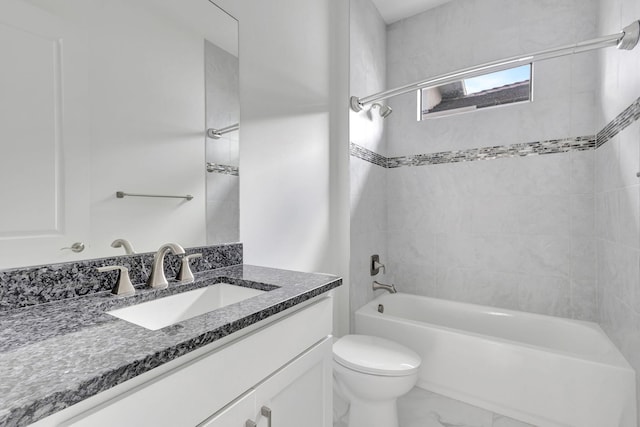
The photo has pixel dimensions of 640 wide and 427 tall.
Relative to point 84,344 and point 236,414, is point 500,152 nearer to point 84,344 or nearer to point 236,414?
point 236,414

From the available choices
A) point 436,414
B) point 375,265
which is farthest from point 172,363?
point 375,265

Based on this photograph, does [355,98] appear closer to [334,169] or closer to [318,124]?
[318,124]

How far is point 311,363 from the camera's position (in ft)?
3.11

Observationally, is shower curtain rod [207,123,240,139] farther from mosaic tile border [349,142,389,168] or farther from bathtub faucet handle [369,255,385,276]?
bathtub faucet handle [369,255,385,276]

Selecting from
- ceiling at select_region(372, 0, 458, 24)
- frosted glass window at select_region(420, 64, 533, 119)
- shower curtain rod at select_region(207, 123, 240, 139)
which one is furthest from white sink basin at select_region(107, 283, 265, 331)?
ceiling at select_region(372, 0, 458, 24)

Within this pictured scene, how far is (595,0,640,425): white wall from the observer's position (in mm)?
1313

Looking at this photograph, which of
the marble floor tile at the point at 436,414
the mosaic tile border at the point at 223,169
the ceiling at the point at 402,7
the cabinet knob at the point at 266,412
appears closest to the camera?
the cabinet knob at the point at 266,412

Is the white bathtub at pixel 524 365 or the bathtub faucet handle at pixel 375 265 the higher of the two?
the bathtub faucet handle at pixel 375 265

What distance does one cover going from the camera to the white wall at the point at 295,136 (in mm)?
1447

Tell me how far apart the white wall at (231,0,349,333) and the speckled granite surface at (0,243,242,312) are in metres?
0.47

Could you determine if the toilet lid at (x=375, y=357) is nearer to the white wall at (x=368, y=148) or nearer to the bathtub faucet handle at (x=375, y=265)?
the white wall at (x=368, y=148)

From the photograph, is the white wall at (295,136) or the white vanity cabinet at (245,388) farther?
the white wall at (295,136)

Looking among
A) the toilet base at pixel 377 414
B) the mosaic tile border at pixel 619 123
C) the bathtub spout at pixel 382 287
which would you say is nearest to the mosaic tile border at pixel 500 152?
the mosaic tile border at pixel 619 123

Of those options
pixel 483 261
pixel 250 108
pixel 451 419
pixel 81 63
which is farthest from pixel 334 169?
pixel 451 419
